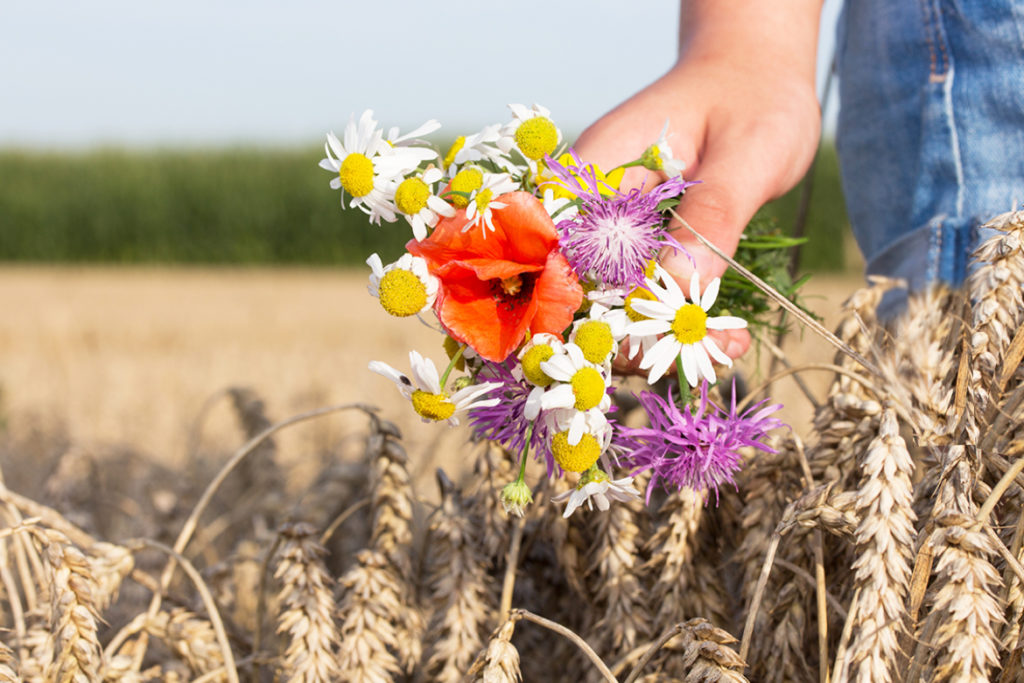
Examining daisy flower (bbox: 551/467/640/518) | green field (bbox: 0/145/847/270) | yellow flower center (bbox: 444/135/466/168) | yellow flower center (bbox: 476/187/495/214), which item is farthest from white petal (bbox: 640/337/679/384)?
green field (bbox: 0/145/847/270)

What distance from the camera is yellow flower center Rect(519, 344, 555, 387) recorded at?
826mm

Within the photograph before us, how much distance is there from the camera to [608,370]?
0.86m

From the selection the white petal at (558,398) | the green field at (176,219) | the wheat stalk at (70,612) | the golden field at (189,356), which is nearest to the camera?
the white petal at (558,398)

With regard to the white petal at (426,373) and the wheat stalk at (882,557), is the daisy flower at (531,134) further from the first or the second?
the wheat stalk at (882,557)

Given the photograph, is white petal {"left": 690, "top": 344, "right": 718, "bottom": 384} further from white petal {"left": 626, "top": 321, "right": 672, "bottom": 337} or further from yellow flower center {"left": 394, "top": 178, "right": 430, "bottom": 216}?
yellow flower center {"left": 394, "top": 178, "right": 430, "bottom": 216}

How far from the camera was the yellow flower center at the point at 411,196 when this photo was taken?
894 mm

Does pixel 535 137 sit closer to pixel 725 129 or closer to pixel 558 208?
pixel 558 208

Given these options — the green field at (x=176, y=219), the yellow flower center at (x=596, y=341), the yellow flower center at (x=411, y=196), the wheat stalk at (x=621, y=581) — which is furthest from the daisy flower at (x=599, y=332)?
the green field at (x=176, y=219)

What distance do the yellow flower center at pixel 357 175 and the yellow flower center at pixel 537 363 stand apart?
256 mm

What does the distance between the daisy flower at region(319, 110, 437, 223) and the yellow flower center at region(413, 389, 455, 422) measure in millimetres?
204


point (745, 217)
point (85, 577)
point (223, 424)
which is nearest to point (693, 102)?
point (745, 217)

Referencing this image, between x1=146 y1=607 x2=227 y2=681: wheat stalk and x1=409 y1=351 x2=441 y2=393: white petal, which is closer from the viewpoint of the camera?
x1=409 y1=351 x2=441 y2=393: white petal

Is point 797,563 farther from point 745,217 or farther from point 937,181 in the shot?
point 937,181

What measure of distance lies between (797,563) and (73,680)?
2.94 ft
